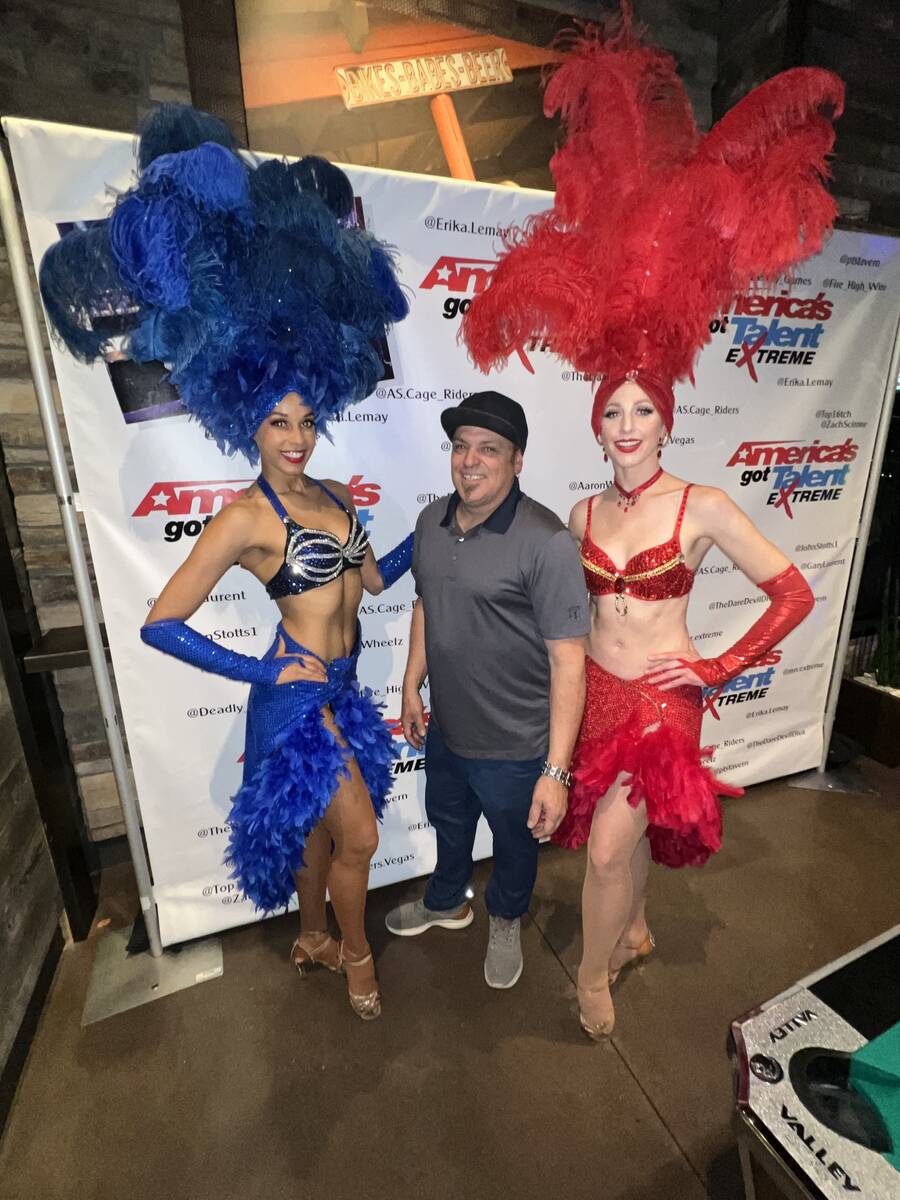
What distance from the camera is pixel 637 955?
219cm

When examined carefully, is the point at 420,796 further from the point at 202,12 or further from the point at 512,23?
the point at 512,23

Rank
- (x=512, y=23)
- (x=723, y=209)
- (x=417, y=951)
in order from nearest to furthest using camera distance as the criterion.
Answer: (x=723, y=209)
(x=417, y=951)
(x=512, y=23)

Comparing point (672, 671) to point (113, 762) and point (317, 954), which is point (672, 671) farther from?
point (113, 762)

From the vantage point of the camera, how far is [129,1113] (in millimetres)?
1766

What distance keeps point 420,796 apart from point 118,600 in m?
1.41

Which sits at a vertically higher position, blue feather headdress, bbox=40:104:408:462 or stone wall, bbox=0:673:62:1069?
blue feather headdress, bbox=40:104:408:462

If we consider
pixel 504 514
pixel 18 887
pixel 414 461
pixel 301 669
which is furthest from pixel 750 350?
pixel 18 887

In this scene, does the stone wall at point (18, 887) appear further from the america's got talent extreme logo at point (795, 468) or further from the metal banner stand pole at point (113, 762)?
the america's got talent extreme logo at point (795, 468)

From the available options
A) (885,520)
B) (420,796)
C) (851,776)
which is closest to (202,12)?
(420,796)

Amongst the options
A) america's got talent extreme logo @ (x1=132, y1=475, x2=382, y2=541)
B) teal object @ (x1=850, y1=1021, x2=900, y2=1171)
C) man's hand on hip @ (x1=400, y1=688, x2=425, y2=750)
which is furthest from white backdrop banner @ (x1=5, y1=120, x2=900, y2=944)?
teal object @ (x1=850, y1=1021, x2=900, y2=1171)

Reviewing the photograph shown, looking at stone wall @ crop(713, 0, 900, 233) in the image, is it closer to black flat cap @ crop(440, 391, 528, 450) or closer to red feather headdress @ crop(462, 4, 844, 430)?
red feather headdress @ crop(462, 4, 844, 430)

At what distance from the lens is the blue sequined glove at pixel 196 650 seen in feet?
5.20

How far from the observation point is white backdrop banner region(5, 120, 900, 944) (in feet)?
6.19

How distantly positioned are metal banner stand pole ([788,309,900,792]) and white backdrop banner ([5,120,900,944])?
0.14ft
